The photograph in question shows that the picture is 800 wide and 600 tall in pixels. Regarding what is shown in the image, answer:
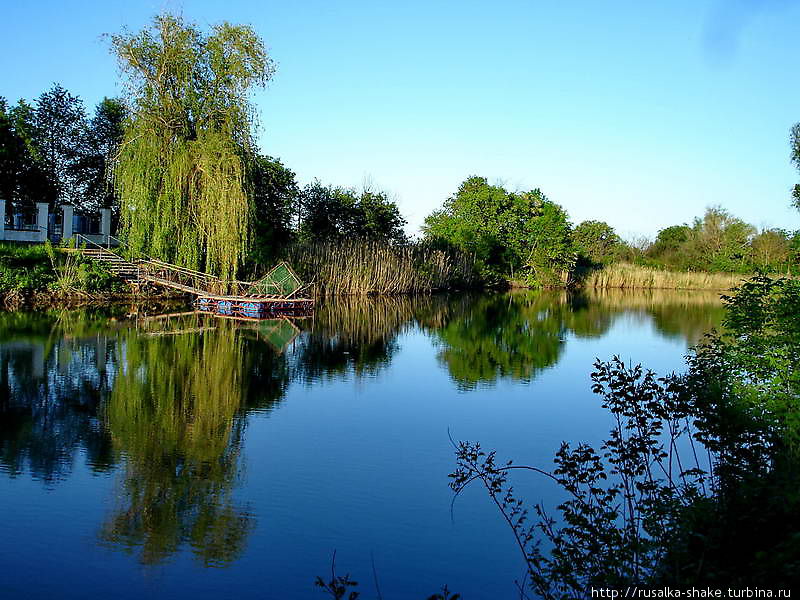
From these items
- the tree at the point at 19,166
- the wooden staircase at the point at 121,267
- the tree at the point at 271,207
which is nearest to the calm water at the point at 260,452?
the wooden staircase at the point at 121,267

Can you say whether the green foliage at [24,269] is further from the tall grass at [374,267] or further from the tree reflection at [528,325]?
the tree reflection at [528,325]

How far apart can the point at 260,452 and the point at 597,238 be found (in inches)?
2266

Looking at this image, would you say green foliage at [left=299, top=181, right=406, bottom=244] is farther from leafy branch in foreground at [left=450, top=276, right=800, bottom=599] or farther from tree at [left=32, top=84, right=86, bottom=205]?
leafy branch in foreground at [left=450, top=276, right=800, bottom=599]

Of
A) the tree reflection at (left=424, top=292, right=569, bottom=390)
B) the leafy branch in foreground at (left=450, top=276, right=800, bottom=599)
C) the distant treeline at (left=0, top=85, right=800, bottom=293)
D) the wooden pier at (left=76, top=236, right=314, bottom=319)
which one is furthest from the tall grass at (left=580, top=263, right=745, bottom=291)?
the leafy branch in foreground at (left=450, top=276, right=800, bottom=599)

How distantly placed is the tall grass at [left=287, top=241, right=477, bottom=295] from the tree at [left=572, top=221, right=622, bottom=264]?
2009 cm

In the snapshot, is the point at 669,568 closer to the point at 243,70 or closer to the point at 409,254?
the point at 243,70

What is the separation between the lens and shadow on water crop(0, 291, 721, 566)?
264 inches

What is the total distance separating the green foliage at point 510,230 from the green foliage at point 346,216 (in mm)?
5921

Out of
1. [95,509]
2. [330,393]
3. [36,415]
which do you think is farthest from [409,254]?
[95,509]

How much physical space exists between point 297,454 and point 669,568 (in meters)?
5.13

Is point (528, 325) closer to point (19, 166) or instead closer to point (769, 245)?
point (19, 166)

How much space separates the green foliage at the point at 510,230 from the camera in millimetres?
48812

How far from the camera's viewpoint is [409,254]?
132 ft

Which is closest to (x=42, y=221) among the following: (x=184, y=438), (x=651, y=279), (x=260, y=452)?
(x=184, y=438)
